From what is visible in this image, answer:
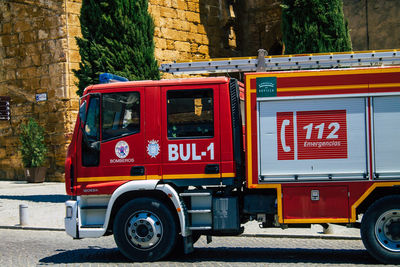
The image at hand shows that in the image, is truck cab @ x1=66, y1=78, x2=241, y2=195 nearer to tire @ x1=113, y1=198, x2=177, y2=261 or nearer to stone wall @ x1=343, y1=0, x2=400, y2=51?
tire @ x1=113, y1=198, x2=177, y2=261

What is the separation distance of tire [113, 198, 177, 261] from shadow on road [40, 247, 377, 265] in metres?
0.31

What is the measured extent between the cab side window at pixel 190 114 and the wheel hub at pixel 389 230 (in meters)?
2.41

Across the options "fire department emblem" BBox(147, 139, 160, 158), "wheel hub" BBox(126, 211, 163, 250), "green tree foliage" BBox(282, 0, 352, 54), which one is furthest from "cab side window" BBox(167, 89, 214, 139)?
"green tree foliage" BBox(282, 0, 352, 54)

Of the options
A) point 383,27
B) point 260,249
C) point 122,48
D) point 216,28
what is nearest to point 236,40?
point 216,28

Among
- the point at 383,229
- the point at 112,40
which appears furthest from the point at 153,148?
the point at 112,40

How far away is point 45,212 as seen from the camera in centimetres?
1399

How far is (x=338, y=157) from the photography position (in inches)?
306

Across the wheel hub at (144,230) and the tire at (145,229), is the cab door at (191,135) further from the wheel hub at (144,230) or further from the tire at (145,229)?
the wheel hub at (144,230)

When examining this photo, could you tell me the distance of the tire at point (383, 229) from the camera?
7.62 meters

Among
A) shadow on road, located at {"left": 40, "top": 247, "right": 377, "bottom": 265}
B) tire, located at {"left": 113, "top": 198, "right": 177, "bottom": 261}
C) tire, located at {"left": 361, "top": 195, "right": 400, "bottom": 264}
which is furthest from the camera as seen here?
shadow on road, located at {"left": 40, "top": 247, "right": 377, "bottom": 265}

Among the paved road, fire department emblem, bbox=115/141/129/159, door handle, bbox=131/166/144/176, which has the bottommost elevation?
the paved road

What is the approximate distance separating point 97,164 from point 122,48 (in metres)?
8.26

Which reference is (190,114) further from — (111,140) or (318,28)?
(318,28)

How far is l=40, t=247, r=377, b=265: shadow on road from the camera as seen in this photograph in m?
8.20
